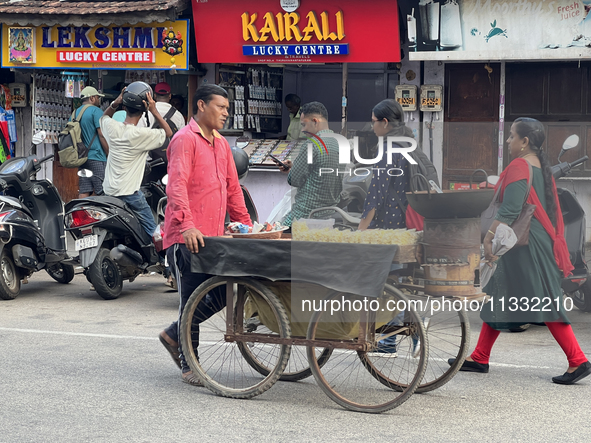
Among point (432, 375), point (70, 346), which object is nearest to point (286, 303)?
point (432, 375)

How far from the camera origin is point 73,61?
12992 mm

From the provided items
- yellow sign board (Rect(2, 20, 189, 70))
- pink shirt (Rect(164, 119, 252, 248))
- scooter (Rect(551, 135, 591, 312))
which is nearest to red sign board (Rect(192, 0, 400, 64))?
yellow sign board (Rect(2, 20, 189, 70))

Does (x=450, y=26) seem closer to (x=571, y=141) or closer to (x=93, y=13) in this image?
(x=571, y=141)

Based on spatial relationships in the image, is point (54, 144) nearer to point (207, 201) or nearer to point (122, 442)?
point (207, 201)

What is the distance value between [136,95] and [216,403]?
3944mm

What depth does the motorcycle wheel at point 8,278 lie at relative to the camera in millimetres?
8102

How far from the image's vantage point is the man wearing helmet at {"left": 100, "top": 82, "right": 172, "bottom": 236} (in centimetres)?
830

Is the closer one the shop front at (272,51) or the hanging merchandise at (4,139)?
the shop front at (272,51)

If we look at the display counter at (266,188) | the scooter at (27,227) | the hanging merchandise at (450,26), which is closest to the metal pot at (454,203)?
the scooter at (27,227)

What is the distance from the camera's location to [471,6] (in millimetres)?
11336

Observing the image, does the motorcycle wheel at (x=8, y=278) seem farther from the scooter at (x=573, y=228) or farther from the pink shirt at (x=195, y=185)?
the scooter at (x=573, y=228)

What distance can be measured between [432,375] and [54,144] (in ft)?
34.2

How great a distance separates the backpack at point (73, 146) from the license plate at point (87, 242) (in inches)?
99.9

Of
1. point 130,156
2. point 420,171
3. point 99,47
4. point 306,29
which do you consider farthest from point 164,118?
point 420,171
